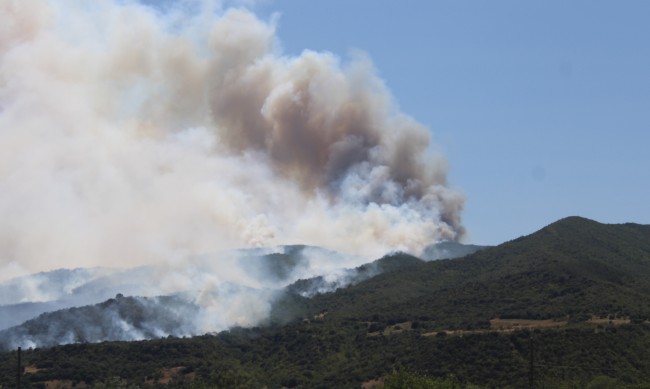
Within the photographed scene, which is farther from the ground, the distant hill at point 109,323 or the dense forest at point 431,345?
the distant hill at point 109,323

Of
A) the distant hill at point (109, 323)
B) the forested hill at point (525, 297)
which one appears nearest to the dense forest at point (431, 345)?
the forested hill at point (525, 297)

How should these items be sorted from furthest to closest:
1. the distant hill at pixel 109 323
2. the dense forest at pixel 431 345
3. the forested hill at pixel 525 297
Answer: the distant hill at pixel 109 323 → the forested hill at pixel 525 297 → the dense forest at pixel 431 345

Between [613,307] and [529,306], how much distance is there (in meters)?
15.1

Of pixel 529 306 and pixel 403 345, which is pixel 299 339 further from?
pixel 529 306

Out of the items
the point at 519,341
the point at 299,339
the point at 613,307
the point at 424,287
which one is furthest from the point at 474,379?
the point at 424,287

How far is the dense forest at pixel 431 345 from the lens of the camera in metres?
126

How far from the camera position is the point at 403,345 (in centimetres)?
15050

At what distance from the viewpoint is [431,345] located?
142m

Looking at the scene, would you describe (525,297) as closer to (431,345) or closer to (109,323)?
(431,345)

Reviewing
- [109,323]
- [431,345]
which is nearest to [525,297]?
[431,345]

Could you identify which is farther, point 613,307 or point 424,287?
point 424,287

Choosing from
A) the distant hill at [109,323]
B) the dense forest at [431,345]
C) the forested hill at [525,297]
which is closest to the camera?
the dense forest at [431,345]

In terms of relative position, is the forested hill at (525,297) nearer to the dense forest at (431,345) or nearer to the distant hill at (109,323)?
the dense forest at (431,345)

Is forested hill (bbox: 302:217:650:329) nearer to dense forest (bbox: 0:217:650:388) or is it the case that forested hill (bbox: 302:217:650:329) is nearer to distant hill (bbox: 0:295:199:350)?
dense forest (bbox: 0:217:650:388)
